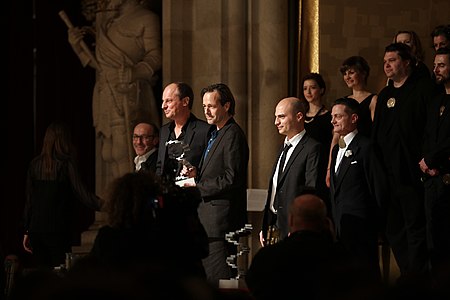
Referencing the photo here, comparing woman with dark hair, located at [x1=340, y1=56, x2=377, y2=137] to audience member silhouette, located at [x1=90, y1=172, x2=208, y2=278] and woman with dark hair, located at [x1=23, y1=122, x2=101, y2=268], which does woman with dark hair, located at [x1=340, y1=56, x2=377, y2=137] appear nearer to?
woman with dark hair, located at [x1=23, y1=122, x2=101, y2=268]

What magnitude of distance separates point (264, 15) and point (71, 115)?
2638 mm

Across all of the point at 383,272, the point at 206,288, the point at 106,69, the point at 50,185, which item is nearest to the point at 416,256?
the point at 383,272

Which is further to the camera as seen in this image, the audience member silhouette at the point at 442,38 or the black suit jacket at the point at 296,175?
the audience member silhouette at the point at 442,38

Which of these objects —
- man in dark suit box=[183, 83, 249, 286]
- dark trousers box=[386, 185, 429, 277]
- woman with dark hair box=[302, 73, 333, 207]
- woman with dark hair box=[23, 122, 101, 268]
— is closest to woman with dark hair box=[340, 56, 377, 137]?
woman with dark hair box=[302, 73, 333, 207]

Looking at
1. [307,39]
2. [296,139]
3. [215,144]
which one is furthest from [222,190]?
[307,39]

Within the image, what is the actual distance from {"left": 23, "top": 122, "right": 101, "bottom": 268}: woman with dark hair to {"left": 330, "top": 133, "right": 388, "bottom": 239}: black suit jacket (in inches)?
82.1

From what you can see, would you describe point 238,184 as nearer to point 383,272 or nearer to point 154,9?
point 383,272

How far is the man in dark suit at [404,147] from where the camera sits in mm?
6816

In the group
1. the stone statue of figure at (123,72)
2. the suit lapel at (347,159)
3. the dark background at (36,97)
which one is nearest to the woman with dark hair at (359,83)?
the suit lapel at (347,159)

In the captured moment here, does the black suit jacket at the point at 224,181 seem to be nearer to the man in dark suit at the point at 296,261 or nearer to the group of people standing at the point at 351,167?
the group of people standing at the point at 351,167

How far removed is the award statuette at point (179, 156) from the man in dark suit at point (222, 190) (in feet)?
0.17

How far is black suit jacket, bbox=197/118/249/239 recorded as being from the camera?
6.67 meters

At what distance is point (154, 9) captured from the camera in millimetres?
10016

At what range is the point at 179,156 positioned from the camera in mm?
6578
